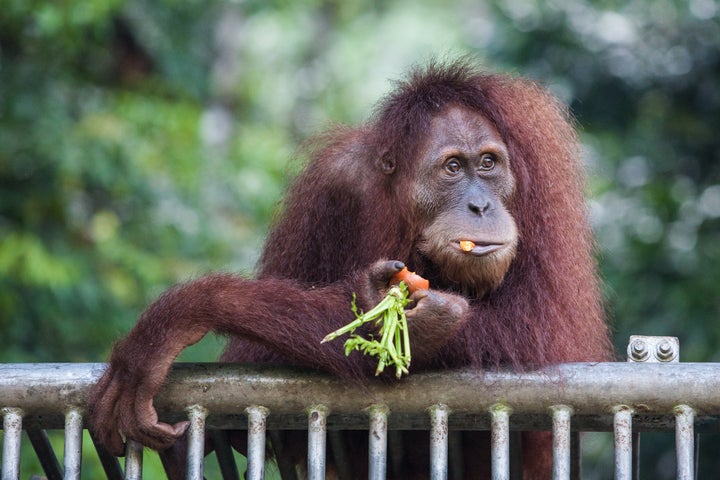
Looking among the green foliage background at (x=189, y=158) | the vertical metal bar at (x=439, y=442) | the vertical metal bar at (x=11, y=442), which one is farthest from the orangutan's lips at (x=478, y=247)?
the green foliage background at (x=189, y=158)

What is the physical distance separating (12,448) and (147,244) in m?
5.55

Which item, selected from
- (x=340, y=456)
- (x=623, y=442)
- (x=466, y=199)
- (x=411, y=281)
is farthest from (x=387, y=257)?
(x=623, y=442)

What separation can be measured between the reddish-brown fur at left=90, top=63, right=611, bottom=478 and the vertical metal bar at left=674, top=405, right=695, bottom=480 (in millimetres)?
359

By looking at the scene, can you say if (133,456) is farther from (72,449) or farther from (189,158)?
(189,158)

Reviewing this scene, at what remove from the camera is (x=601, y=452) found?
8.47 meters

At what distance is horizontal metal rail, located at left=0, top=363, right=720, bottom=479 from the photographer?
2.69 meters

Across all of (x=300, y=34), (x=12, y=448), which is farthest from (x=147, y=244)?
(x=300, y=34)

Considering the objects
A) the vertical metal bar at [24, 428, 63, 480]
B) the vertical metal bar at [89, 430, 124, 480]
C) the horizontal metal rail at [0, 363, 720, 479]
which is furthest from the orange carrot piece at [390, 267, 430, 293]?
the vertical metal bar at [24, 428, 63, 480]

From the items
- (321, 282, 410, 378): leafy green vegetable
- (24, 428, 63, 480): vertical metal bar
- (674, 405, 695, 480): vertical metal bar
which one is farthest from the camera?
(24, 428, 63, 480): vertical metal bar

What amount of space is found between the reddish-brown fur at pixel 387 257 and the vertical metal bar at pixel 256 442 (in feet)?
0.72

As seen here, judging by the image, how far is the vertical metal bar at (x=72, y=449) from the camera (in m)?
2.72

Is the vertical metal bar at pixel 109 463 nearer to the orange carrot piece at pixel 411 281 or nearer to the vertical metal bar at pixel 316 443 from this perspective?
the vertical metal bar at pixel 316 443

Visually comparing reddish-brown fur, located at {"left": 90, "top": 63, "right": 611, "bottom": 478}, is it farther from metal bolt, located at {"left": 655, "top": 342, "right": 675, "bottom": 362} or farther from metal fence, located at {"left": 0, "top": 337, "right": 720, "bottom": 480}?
metal bolt, located at {"left": 655, "top": 342, "right": 675, "bottom": 362}

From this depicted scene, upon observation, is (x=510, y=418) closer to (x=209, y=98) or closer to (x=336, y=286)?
(x=336, y=286)
